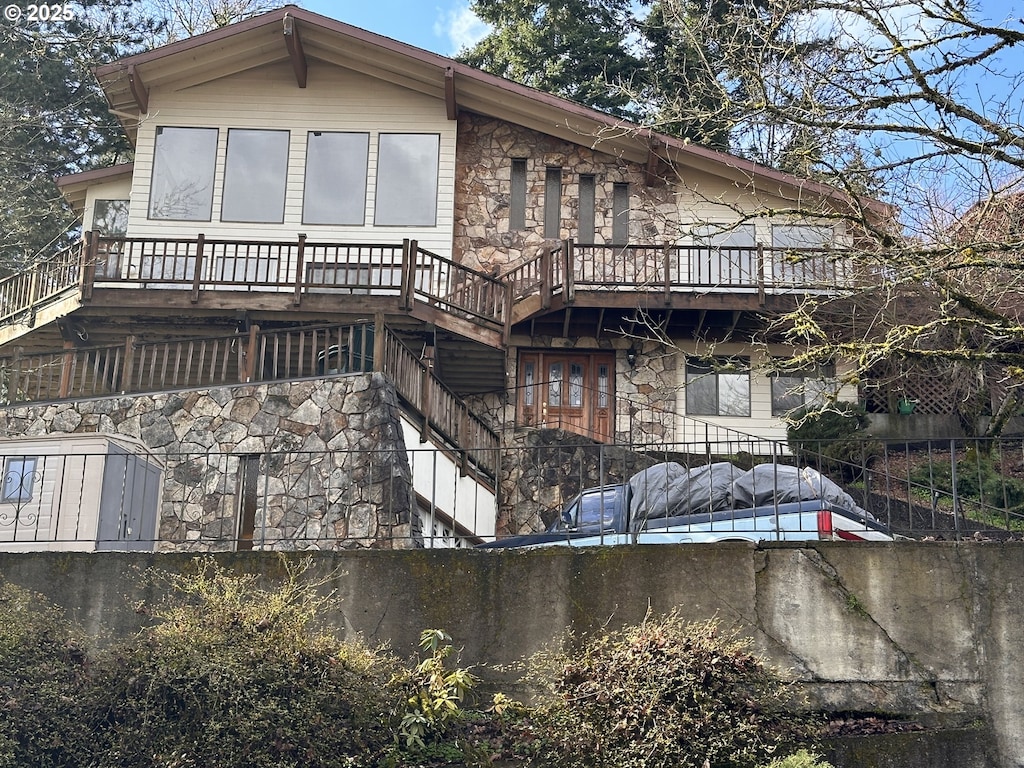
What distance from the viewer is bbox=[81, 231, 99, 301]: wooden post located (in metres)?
21.3

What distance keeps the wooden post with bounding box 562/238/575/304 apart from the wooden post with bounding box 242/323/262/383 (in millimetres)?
6010

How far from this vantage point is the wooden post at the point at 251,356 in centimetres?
1766

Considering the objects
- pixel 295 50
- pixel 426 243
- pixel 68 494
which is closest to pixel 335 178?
pixel 426 243

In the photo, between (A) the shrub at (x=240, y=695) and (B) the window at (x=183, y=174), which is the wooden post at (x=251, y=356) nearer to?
(B) the window at (x=183, y=174)

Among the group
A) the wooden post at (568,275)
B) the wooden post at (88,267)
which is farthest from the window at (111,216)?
the wooden post at (568,275)

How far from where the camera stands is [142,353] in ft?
59.3

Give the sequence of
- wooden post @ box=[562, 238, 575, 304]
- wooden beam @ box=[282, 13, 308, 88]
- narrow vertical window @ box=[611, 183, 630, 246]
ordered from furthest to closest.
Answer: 1. narrow vertical window @ box=[611, 183, 630, 246]
2. wooden beam @ box=[282, 13, 308, 88]
3. wooden post @ box=[562, 238, 575, 304]

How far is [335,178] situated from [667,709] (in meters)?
16.4

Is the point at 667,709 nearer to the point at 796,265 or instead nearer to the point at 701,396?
the point at 796,265

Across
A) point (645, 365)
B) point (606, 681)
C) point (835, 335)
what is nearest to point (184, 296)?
point (645, 365)

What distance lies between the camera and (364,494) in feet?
51.7

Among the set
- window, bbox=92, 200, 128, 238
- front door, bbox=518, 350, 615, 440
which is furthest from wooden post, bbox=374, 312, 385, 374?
window, bbox=92, 200, 128, 238

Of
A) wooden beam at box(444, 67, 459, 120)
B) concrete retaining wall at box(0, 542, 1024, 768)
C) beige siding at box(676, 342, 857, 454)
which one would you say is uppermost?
wooden beam at box(444, 67, 459, 120)

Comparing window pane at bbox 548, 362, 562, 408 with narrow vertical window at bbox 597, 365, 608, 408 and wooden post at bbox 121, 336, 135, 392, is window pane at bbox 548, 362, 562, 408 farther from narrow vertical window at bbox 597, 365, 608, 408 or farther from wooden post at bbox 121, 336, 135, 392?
wooden post at bbox 121, 336, 135, 392
